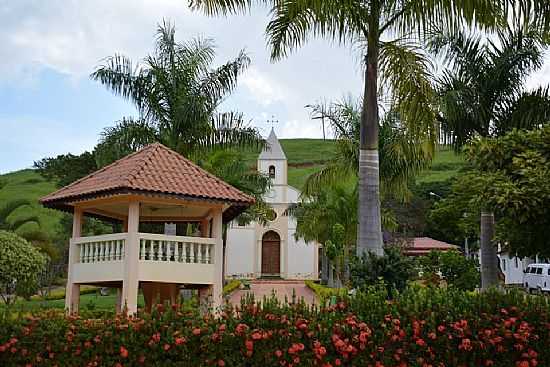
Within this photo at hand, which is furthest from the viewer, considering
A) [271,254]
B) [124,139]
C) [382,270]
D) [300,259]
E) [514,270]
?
[271,254]

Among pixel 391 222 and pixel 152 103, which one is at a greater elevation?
pixel 152 103

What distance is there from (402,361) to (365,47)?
259 inches

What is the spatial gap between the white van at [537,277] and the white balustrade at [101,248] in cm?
2460

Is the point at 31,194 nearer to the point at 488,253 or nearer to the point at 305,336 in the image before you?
the point at 488,253

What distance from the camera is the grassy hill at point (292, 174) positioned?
54438 mm

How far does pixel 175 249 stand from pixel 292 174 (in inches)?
3210

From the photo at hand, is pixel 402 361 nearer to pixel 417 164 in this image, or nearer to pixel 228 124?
pixel 417 164

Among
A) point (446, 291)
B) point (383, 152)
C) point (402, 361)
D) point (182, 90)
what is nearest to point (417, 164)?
point (383, 152)

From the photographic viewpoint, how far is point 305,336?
7492 millimetres

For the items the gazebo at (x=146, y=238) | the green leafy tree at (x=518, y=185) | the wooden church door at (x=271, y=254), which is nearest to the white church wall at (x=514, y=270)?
the wooden church door at (x=271, y=254)

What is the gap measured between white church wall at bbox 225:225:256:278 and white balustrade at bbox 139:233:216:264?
34.9m

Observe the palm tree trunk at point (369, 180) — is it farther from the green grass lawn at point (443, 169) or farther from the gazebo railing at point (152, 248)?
the green grass lawn at point (443, 169)


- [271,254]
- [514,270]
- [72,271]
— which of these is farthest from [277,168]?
[72,271]

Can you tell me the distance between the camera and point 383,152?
64.3 feet
